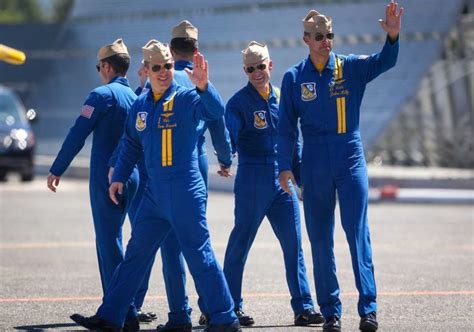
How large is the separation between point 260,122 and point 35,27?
38682 mm

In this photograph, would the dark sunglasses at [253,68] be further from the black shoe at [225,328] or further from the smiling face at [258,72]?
the black shoe at [225,328]

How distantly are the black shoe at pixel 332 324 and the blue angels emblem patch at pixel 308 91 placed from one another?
1488 millimetres

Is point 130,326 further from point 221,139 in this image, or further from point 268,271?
point 268,271

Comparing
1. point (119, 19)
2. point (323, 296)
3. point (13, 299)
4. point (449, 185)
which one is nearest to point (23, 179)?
point (449, 185)

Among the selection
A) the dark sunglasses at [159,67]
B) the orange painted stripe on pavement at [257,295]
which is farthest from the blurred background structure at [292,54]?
the dark sunglasses at [159,67]

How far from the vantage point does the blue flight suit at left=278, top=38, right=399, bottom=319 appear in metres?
9.62

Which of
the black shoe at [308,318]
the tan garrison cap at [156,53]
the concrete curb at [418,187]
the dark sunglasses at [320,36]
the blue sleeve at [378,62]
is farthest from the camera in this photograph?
the concrete curb at [418,187]

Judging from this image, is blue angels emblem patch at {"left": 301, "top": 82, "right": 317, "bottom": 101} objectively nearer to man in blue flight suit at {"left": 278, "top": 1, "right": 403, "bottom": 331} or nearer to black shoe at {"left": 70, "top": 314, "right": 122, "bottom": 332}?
man in blue flight suit at {"left": 278, "top": 1, "right": 403, "bottom": 331}

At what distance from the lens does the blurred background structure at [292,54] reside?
104 feet

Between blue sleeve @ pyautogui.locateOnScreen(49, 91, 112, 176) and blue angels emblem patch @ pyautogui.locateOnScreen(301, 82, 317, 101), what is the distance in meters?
1.39

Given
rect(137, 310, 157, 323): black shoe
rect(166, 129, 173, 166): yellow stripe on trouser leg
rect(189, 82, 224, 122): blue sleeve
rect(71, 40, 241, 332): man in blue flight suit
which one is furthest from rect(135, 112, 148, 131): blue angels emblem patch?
rect(137, 310, 157, 323): black shoe

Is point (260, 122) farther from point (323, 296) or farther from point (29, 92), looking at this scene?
point (29, 92)

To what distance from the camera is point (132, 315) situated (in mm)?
9828

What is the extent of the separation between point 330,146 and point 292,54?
26245 mm
